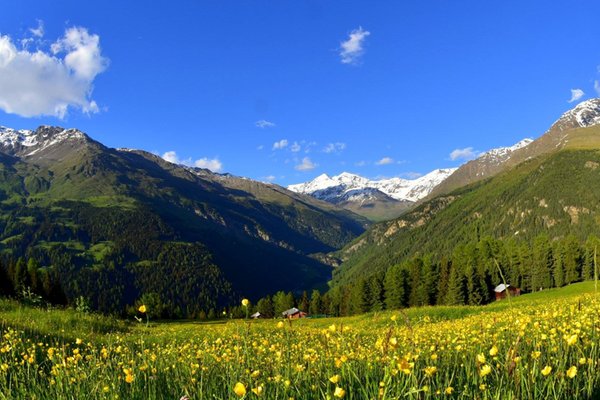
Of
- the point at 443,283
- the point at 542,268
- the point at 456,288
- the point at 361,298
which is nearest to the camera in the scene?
the point at 456,288

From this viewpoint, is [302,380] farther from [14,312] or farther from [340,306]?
[340,306]

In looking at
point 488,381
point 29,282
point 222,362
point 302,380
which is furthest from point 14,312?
point 29,282

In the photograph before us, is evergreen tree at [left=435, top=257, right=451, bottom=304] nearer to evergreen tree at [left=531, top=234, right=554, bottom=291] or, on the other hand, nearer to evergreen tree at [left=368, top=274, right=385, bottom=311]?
evergreen tree at [left=368, top=274, right=385, bottom=311]

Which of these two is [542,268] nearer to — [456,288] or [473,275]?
[473,275]

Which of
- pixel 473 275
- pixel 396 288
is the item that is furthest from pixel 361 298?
pixel 473 275

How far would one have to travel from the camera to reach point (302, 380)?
12.7 ft

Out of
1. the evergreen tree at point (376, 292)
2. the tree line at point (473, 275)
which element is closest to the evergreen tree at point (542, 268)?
the tree line at point (473, 275)

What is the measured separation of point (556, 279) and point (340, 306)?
170ft

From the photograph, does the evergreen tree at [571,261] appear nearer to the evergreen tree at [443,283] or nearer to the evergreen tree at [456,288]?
the evergreen tree at [443,283]

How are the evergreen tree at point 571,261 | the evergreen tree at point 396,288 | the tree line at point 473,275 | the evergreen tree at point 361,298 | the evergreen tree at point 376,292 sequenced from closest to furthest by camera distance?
the tree line at point 473,275
the evergreen tree at point 571,261
the evergreen tree at point 396,288
the evergreen tree at point 376,292
the evergreen tree at point 361,298

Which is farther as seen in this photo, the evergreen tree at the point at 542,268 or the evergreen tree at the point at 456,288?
the evergreen tree at the point at 542,268

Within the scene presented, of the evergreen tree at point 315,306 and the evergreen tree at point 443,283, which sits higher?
the evergreen tree at point 443,283

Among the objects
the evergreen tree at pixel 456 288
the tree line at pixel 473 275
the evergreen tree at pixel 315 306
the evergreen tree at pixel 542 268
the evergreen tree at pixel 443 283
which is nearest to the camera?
the evergreen tree at pixel 456 288

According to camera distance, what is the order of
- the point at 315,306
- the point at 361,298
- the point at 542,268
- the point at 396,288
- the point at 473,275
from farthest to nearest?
the point at 315,306 → the point at 361,298 → the point at 542,268 → the point at 396,288 → the point at 473,275
